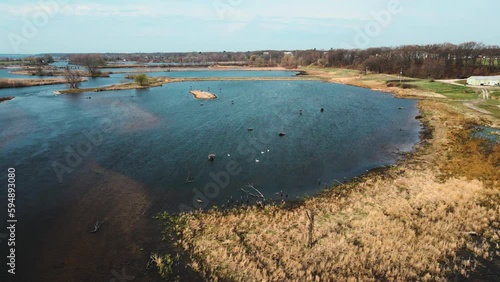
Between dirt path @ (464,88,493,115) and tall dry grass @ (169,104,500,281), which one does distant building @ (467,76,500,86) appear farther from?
tall dry grass @ (169,104,500,281)

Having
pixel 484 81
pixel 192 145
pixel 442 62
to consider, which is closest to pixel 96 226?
pixel 192 145

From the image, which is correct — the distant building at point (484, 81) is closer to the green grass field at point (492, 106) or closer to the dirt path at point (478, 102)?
the dirt path at point (478, 102)

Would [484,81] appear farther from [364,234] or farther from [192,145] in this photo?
[364,234]

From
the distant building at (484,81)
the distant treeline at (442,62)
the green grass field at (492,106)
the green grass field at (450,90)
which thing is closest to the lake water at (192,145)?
the green grass field at (492,106)

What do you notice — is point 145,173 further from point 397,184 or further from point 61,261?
point 397,184

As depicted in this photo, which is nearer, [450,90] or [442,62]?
[450,90]

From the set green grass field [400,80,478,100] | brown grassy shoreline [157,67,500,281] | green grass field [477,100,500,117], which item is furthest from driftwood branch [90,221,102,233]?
green grass field [400,80,478,100]
